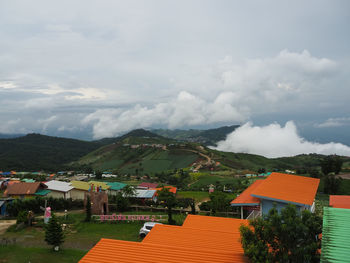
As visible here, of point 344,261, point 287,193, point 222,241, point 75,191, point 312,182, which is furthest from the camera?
point 75,191

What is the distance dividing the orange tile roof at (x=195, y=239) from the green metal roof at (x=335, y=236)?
4781mm

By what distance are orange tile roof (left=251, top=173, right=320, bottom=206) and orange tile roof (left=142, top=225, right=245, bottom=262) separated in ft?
15.1

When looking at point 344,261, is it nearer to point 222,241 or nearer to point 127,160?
point 222,241

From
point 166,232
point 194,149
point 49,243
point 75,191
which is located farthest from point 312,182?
point 194,149

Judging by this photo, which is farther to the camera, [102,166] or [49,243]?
[102,166]

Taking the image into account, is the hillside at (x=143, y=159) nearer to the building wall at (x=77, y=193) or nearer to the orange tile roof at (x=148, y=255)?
the building wall at (x=77, y=193)

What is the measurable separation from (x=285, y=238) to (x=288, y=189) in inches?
455

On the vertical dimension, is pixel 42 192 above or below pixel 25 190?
below

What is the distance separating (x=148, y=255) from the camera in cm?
1075

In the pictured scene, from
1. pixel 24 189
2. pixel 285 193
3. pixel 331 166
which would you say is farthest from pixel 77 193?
pixel 331 166

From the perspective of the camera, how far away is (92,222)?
1129 inches

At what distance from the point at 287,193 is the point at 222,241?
735 cm

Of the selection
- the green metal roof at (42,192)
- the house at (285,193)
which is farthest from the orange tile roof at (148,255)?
the green metal roof at (42,192)

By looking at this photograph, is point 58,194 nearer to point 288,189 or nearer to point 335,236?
point 288,189
